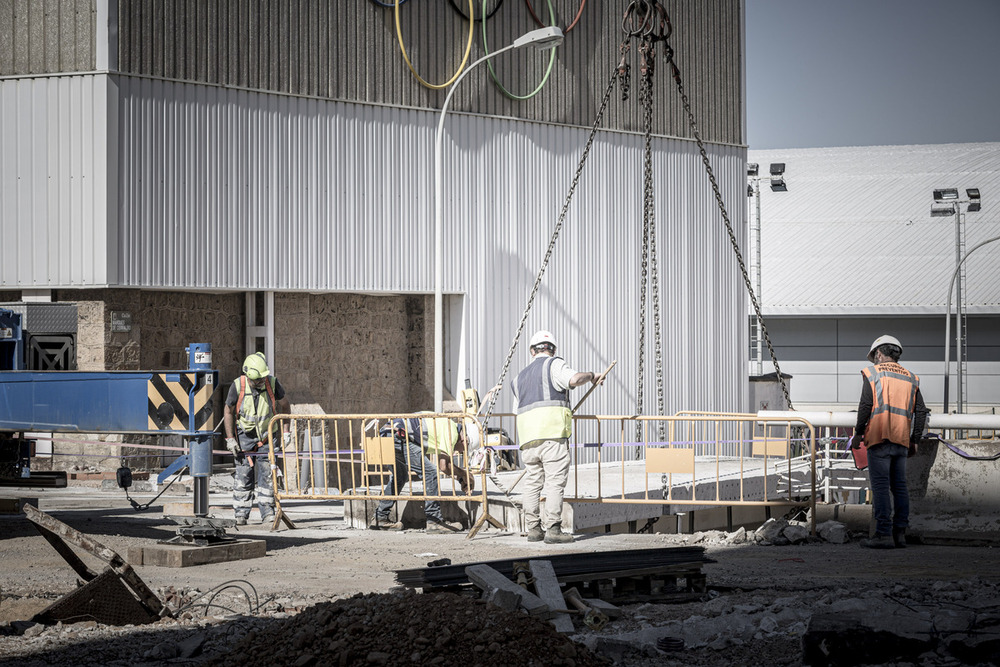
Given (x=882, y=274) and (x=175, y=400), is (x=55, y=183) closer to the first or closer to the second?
(x=175, y=400)

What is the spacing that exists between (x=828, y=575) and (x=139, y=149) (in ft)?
44.8

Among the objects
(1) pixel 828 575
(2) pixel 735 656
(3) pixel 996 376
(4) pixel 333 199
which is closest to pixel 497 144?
(4) pixel 333 199

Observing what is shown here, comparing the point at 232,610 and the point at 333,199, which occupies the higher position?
the point at 333,199

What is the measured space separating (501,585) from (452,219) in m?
14.7

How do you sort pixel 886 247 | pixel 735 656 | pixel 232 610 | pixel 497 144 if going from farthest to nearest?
1. pixel 886 247
2. pixel 497 144
3. pixel 232 610
4. pixel 735 656

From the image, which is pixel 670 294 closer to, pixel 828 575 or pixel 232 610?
pixel 828 575

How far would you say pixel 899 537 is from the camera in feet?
35.3

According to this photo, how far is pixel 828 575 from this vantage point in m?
9.06

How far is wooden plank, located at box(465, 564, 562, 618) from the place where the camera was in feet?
23.2

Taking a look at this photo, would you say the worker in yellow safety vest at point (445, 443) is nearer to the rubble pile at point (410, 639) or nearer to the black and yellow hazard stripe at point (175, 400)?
the black and yellow hazard stripe at point (175, 400)

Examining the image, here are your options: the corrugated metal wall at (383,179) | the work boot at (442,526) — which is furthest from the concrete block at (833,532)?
the corrugated metal wall at (383,179)

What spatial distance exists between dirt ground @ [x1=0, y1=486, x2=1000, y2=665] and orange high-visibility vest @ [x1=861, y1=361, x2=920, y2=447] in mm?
1072

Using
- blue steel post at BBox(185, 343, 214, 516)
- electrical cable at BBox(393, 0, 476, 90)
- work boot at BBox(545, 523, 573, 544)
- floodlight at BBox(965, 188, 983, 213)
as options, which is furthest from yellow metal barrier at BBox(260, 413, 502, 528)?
floodlight at BBox(965, 188, 983, 213)

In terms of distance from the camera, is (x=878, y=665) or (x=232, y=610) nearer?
(x=878, y=665)
